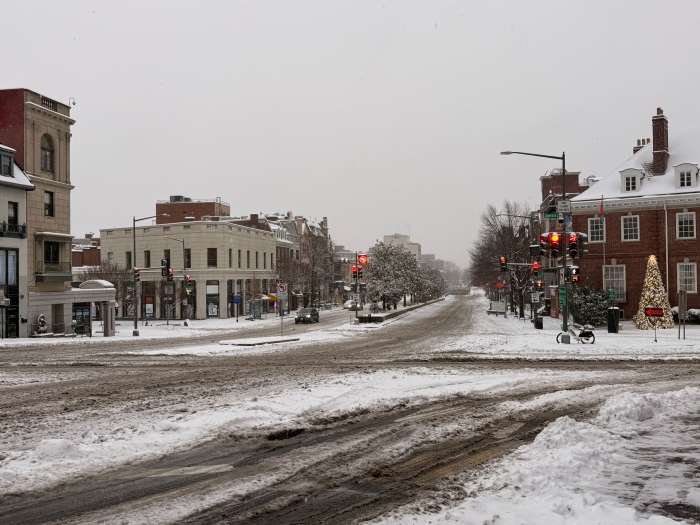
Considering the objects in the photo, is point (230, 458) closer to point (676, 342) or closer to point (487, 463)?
point (487, 463)

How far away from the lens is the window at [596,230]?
4271cm

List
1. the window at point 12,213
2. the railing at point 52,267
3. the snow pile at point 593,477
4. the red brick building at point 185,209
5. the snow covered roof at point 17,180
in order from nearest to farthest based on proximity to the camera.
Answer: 1. the snow pile at point 593,477
2. the snow covered roof at point 17,180
3. the window at point 12,213
4. the railing at point 52,267
5. the red brick building at point 185,209

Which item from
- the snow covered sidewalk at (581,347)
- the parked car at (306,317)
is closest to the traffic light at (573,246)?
the snow covered sidewalk at (581,347)

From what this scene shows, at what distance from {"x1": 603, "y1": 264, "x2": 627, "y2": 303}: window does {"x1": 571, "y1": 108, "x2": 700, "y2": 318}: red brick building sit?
64 mm

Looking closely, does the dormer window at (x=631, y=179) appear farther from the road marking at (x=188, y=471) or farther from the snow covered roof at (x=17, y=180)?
the road marking at (x=188, y=471)

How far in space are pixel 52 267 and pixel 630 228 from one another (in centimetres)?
3926

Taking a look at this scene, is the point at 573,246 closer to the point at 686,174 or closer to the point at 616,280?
the point at 616,280

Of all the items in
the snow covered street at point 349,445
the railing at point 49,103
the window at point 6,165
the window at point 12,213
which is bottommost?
the snow covered street at point 349,445

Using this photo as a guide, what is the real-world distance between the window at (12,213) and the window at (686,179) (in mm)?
42923

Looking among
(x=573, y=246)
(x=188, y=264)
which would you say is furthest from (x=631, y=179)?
(x=188, y=264)

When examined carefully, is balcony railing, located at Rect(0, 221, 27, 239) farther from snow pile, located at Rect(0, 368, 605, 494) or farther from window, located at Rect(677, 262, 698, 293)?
window, located at Rect(677, 262, 698, 293)

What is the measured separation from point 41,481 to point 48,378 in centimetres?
995

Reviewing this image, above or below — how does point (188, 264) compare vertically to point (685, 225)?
below

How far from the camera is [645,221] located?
135 ft
